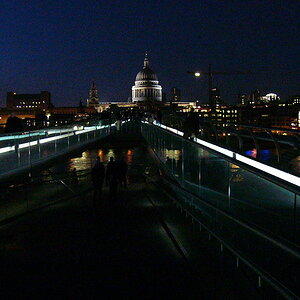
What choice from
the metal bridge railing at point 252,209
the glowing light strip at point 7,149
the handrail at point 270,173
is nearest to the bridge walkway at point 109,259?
the metal bridge railing at point 252,209

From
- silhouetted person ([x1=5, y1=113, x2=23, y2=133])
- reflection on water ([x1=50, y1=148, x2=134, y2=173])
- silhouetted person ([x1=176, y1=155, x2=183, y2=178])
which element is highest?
silhouetted person ([x1=5, y1=113, x2=23, y2=133])

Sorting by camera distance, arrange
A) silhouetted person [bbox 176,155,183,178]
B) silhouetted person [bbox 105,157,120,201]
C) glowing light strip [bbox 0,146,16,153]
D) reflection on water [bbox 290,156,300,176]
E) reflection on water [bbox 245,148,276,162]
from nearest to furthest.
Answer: reflection on water [bbox 290,156,300,176] → reflection on water [bbox 245,148,276,162] → silhouetted person [bbox 176,155,183,178] → silhouetted person [bbox 105,157,120,201] → glowing light strip [bbox 0,146,16,153]

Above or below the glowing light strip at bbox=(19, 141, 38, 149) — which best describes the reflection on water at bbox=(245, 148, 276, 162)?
above

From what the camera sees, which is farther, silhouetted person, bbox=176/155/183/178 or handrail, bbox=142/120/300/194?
silhouetted person, bbox=176/155/183/178

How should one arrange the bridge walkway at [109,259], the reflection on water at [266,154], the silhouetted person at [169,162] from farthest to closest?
the silhouetted person at [169,162] → the reflection on water at [266,154] → the bridge walkway at [109,259]

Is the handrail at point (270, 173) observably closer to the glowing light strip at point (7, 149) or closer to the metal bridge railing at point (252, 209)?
the metal bridge railing at point (252, 209)

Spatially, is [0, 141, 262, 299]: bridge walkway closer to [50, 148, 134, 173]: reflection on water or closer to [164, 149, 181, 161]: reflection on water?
[164, 149, 181, 161]: reflection on water

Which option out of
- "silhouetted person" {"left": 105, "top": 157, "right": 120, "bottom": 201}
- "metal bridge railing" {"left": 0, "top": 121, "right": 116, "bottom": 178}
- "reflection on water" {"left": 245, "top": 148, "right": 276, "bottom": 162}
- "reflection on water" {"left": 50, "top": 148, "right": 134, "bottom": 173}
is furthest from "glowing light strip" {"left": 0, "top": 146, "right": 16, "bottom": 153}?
"reflection on water" {"left": 245, "top": 148, "right": 276, "bottom": 162}

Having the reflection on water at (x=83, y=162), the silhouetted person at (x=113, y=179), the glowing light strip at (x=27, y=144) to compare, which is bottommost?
the reflection on water at (x=83, y=162)

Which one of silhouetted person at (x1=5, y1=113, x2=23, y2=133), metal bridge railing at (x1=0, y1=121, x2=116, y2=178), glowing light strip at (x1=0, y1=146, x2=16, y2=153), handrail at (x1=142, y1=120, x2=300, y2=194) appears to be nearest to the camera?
handrail at (x1=142, y1=120, x2=300, y2=194)

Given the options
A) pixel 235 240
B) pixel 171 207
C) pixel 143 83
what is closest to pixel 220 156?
pixel 235 240

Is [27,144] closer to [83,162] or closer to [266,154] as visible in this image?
[83,162]

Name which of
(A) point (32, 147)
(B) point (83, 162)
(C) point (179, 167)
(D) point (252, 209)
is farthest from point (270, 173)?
(B) point (83, 162)

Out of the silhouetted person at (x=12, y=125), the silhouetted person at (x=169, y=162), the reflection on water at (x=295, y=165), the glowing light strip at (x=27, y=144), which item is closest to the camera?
the reflection on water at (x=295, y=165)
